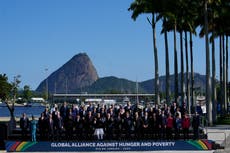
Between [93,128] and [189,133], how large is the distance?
5371 mm

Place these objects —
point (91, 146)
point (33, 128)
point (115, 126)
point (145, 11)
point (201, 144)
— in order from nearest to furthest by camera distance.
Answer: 1. point (201, 144)
2. point (91, 146)
3. point (33, 128)
4. point (115, 126)
5. point (145, 11)

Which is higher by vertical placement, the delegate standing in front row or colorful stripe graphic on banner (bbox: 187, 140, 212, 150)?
the delegate standing in front row

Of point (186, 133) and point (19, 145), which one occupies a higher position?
point (186, 133)

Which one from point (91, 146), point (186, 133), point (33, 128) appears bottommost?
point (91, 146)

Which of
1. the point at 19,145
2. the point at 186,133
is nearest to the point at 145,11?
the point at 186,133

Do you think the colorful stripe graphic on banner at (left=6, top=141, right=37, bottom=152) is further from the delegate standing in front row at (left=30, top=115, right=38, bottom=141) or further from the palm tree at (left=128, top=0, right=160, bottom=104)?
the palm tree at (left=128, top=0, right=160, bottom=104)

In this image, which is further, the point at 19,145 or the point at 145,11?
the point at 145,11

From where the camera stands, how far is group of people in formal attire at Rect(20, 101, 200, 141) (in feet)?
96.8

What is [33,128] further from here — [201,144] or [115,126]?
[201,144]

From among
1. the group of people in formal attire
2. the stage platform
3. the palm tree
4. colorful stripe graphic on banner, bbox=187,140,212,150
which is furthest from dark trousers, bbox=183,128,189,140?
the palm tree

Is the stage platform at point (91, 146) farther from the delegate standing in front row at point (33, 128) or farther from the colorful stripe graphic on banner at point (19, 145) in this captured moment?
the delegate standing in front row at point (33, 128)

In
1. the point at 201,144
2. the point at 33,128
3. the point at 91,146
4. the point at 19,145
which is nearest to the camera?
the point at 201,144

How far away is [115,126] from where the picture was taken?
97.0ft

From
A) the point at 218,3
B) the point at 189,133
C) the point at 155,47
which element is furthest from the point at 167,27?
the point at 189,133
